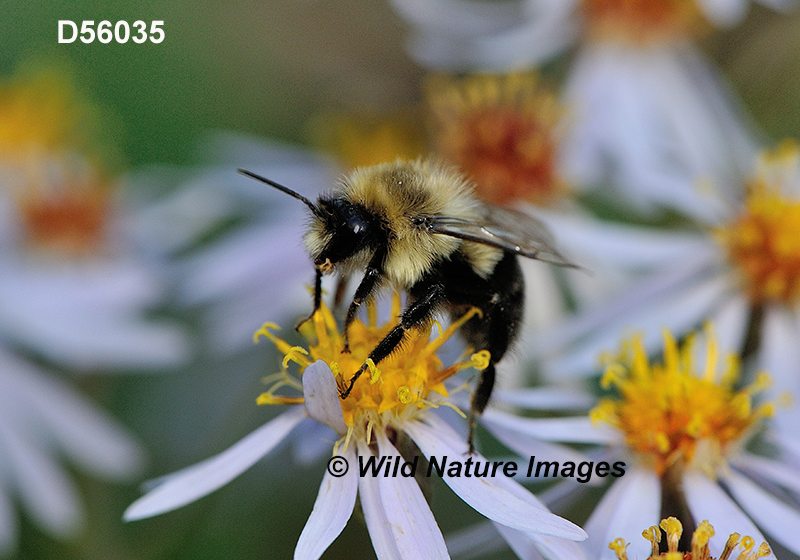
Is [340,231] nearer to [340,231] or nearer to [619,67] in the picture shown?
[340,231]

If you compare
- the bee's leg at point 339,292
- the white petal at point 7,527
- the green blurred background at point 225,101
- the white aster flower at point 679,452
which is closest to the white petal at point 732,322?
the white aster flower at point 679,452

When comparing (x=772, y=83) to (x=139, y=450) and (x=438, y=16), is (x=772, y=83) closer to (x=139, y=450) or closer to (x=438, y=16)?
(x=438, y=16)

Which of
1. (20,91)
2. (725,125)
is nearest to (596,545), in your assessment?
(725,125)

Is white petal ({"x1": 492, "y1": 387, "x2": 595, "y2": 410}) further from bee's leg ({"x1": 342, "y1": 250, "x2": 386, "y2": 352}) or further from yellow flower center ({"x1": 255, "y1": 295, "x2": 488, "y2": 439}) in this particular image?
bee's leg ({"x1": 342, "y1": 250, "x2": 386, "y2": 352})

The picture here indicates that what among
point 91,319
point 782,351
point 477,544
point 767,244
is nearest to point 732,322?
point 782,351

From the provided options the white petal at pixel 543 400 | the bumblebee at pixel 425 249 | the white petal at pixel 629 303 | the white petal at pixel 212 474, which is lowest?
the white petal at pixel 212 474

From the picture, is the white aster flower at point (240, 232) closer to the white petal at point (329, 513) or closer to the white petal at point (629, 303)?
the white petal at point (629, 303)
